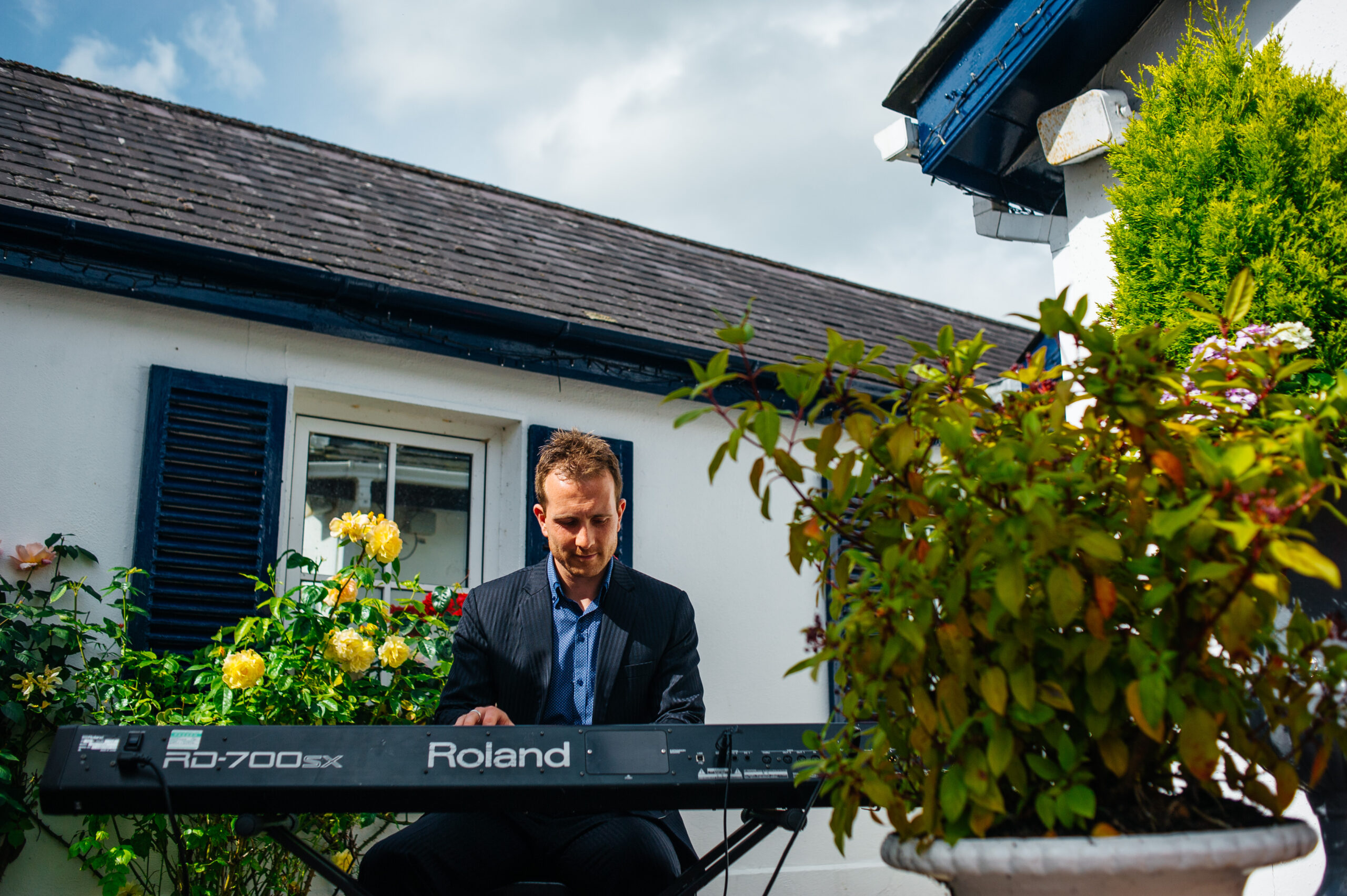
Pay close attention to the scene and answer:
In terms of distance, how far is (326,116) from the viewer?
6688 millimetres

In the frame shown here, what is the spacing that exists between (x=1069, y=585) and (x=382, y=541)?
2.99 metres

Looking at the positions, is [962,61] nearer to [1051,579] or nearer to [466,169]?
[466,169]

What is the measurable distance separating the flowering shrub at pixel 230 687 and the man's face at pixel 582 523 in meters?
0.88

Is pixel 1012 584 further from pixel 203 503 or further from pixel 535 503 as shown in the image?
pixel 203 503

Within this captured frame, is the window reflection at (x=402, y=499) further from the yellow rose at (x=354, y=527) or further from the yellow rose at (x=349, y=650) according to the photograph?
the yellow rose at (x=349, y=650)

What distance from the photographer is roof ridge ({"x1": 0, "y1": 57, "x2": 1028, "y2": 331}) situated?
18.0ft

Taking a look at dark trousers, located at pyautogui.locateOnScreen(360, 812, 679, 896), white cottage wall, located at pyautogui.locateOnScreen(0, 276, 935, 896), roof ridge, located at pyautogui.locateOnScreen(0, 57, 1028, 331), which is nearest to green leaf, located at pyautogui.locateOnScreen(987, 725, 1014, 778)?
dark trousers, located at pyautogui.locateOnScreen(360, 812, 679, 896)

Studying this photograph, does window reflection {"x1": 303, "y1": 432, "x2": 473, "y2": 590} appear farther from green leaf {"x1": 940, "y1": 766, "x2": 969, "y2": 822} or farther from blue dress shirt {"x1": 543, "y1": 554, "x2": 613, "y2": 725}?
green leaf {"x1": 940, "y1": 766, "x2": 969, "y2": 822}

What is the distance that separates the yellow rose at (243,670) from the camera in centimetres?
336

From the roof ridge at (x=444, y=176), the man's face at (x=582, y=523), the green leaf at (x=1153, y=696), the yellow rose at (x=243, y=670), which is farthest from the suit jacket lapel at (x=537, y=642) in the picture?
the roof ridge at (x=444, y=176)

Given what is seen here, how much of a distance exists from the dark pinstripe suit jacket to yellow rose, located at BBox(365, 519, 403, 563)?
2.16 feet

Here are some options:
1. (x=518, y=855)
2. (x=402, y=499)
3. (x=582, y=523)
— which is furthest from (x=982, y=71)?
(x=518, y=855)

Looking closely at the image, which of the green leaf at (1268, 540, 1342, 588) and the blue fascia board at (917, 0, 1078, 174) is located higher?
the blue fascia board at (917, 0, 1078, 174)

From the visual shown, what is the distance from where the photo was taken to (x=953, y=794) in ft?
3.85
